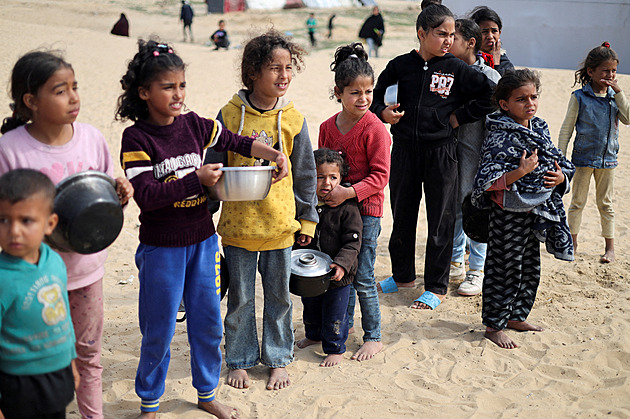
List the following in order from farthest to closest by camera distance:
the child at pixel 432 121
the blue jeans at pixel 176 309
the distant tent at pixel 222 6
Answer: the distant tent at pixel 222 6 → the child at pixel 432 121 → the blue jeans at pixel 176 309

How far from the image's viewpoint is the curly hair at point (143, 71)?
9.19ft

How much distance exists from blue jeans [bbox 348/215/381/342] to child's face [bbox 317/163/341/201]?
14.5 inches

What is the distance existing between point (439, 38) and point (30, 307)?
338 centimetres

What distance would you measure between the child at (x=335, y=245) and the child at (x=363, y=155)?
7cm

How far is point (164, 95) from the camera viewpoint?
2787mm

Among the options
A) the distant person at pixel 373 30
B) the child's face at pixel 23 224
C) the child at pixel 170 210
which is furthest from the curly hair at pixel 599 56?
the distant person at pixel 373 30

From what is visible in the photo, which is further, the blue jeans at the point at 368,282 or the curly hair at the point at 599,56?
the curly hair at the point at 599,56

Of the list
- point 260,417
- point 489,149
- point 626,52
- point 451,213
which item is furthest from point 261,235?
point 626,52

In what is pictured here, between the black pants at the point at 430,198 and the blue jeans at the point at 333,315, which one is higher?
the black pants at the point at 430,198

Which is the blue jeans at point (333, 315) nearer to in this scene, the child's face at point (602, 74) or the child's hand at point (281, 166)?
the child's hand at point (281, 166)

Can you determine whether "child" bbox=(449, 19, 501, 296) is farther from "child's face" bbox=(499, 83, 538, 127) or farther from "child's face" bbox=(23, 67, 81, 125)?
"child's face" bbox=(23, 67, 81, 125)

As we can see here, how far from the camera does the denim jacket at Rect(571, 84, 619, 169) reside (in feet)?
17.8

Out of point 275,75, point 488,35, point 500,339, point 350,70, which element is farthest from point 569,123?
point 275,75

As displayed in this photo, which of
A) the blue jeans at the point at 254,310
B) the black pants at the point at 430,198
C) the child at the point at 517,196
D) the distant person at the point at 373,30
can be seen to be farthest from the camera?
the distant person at the point at 373,30
